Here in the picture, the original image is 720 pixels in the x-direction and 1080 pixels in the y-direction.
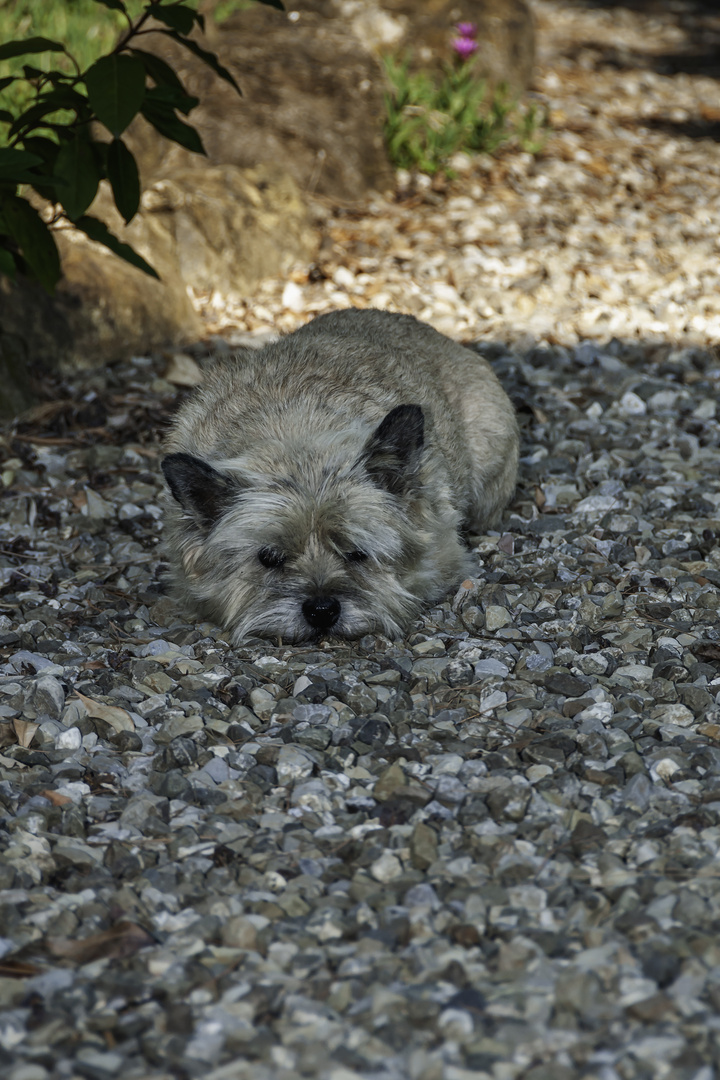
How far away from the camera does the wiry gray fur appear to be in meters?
4.45

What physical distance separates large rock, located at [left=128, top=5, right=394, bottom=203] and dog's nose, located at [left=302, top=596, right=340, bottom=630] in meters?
5.43

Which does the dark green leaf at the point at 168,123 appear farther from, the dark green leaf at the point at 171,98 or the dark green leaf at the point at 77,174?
the dark green leaf at the point at 77,174

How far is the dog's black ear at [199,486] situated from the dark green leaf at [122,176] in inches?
61.5

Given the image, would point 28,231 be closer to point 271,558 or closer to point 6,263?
point 6,263

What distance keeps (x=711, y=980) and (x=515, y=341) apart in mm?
5667

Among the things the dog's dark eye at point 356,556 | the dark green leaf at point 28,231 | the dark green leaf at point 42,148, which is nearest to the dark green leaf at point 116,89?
the dark green leaf at point 42,148

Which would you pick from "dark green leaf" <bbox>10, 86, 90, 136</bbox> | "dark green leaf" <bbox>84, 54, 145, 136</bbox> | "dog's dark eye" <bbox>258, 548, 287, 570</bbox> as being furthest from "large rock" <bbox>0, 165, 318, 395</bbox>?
"dog's dark eye" <bbox>258, 548, 287, 570</bbox>

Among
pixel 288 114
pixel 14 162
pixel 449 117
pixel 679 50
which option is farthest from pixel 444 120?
pixel 679 50

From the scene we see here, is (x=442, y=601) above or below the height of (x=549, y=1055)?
below

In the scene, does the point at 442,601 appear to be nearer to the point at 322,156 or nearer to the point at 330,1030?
the point at 330,1030

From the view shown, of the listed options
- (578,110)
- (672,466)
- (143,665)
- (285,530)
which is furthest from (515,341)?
(578,110)

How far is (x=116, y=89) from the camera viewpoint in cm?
467

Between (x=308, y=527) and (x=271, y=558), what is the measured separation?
0.21 m

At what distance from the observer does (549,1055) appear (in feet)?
8.33
